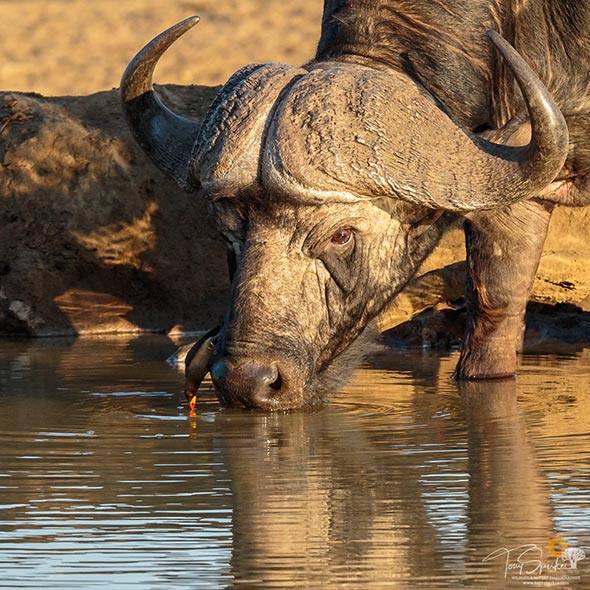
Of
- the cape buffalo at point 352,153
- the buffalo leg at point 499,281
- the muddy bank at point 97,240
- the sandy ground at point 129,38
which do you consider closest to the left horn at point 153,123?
the cape buffalo at point 352,153

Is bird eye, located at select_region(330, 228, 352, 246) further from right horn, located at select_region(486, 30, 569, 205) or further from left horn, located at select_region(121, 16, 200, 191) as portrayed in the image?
left horn, located at select_region(121, 16, 200, 191)

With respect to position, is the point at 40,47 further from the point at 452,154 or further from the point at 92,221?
the point at 452,154

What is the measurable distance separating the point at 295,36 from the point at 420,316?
44.6 ft

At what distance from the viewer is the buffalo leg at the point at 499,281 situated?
8.87 metres

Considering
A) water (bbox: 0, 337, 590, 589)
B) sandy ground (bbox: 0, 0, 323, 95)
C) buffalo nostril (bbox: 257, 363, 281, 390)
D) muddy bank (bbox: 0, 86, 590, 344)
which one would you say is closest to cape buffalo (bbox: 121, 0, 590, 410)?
buffalo nostril (bbox: 257, 363, 281, 390)

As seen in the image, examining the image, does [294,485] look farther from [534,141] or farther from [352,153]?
[534,141]

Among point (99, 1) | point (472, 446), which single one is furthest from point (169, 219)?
point (99, 1)

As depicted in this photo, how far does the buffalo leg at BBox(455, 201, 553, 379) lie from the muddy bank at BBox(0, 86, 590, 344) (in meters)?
2.81

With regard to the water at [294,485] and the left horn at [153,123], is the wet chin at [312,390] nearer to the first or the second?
the water at [294,485]

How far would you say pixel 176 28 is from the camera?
7551 mm

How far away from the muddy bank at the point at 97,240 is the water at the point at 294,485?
2.61m

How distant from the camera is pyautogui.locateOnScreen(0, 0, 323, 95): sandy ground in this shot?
21.6m

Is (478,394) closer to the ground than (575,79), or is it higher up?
closer to the ground

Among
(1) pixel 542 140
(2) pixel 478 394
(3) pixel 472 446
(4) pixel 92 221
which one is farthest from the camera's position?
(4) pixel 92 221
